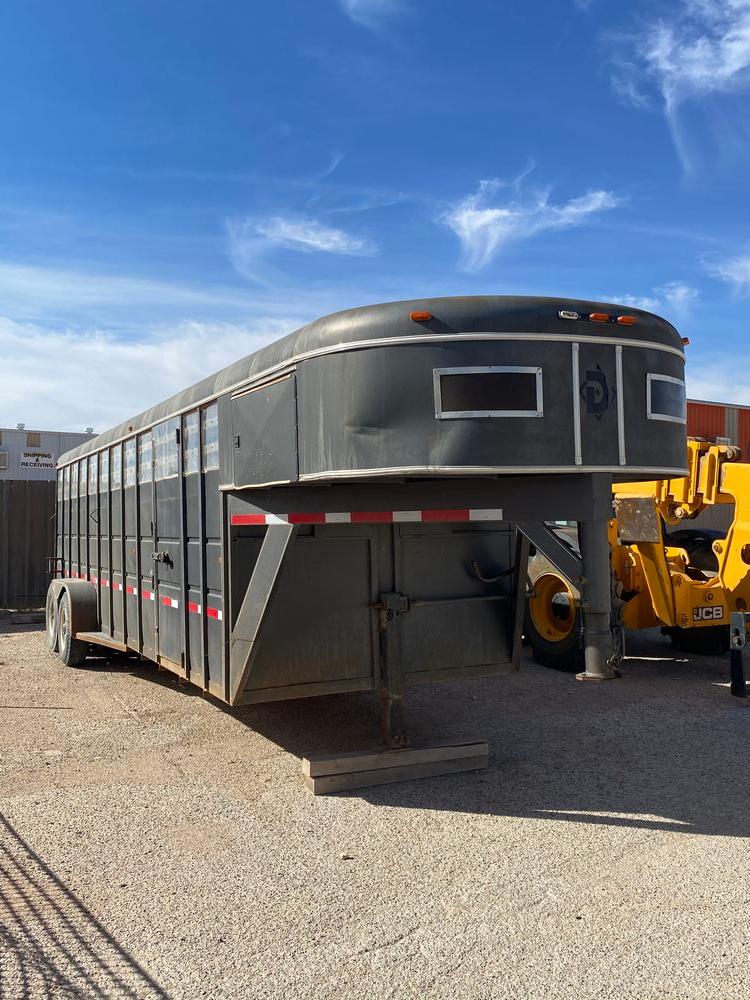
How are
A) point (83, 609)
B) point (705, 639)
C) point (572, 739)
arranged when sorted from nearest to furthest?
point (572, 739) < point (83, 609) < point (705, 639)

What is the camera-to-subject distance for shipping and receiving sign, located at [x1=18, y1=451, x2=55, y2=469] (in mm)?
24156

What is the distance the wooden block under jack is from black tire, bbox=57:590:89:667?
173 inches

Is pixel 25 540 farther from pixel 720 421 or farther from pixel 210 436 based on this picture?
pixel 720 421

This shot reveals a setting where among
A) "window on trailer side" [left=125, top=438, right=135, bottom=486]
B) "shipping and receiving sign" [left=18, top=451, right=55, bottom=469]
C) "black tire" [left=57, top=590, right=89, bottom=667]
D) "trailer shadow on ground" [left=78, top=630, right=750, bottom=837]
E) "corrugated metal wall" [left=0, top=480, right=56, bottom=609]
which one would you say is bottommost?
"trailer shadow on ground" [left=78, top=630, right=750, bottom=837]

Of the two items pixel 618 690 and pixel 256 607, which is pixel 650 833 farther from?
pixel 618 690

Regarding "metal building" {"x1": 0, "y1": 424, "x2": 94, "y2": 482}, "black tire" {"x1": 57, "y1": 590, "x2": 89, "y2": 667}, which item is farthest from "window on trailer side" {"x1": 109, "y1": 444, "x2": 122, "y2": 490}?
"metal building" {"x1": 0, "y1": 424, "x2": 94, "y2": 482}

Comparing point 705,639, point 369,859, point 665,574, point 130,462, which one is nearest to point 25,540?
point 130,462

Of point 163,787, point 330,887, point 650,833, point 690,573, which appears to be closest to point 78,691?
point 163,787

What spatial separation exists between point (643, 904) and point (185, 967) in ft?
6.63

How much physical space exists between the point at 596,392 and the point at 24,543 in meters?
13.0

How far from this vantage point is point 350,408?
4.27 m

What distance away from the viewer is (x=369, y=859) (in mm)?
4324

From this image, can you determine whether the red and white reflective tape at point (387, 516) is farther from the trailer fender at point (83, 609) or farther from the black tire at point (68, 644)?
the black tire at point (68, 644)

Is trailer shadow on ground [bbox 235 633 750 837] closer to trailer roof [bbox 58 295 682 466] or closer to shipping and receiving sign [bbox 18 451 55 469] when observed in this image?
trailer roof [bbox 58 295 682 466]
